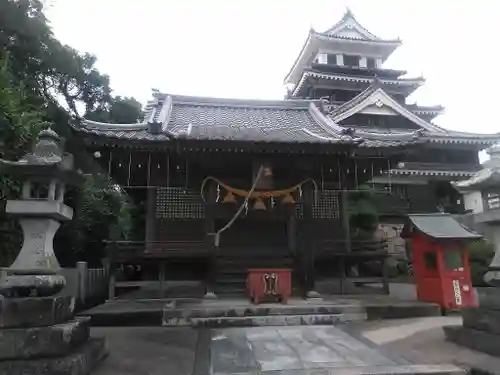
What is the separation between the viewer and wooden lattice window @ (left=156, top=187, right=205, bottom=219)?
1122 cm

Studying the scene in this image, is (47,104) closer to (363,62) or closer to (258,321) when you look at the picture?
(258,321)

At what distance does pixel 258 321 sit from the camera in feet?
25.2

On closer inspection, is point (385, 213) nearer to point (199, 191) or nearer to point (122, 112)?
point (199, 191)

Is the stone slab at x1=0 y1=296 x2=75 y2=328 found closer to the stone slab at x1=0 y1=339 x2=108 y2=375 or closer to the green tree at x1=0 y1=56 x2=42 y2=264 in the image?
the stone slab at x1=0 y1=339 x2=108 y2=375

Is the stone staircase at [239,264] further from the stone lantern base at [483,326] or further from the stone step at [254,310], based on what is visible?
the stone lantern base at [483,326]

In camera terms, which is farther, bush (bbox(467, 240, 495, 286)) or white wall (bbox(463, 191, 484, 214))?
white wall (bbox(463, 191, 484, 214))

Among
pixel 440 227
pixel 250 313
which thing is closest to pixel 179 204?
pixel 250 313

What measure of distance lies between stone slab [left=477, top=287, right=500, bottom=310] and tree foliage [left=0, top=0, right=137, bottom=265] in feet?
31.5

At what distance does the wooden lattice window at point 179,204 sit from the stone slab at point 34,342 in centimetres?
713

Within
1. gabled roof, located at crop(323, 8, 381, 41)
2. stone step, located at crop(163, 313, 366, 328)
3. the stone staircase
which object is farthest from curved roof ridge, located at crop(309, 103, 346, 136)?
gabled roof, located at crop(323, 8, 381, 41)

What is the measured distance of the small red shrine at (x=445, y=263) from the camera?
8516 mm

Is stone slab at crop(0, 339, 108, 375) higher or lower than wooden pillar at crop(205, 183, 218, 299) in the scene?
lower

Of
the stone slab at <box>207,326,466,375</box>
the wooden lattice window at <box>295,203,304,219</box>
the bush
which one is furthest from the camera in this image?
the bush

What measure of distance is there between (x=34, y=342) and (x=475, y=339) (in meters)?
5.55
